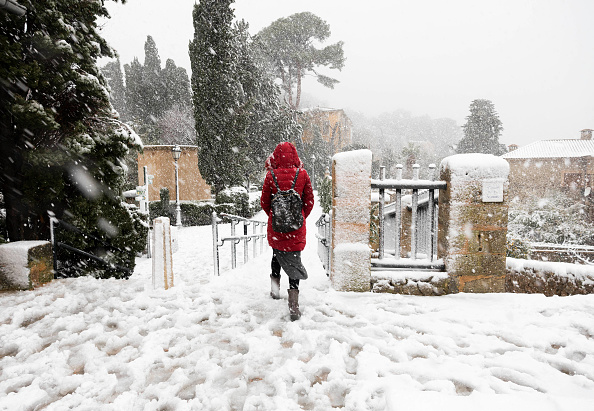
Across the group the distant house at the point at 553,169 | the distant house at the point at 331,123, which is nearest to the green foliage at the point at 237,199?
the distant house at the point at 553,169

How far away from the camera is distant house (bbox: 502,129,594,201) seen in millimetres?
24922

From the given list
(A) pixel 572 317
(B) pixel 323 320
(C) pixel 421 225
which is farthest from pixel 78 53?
(A) pixel 572 317

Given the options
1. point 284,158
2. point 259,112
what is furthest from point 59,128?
point 259,112

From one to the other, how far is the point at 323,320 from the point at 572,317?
2.22 m

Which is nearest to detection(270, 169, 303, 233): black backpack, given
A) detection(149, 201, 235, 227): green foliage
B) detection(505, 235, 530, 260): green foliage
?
detection(505, 235, 530, 260): green foliage

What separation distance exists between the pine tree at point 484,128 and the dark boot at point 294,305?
3745cm

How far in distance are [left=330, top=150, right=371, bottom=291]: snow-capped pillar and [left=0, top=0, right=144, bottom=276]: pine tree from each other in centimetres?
348

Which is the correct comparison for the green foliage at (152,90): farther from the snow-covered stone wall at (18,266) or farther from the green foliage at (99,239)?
the snow-covered stone wall at (18,266)

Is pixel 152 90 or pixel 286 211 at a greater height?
pixel 152 90

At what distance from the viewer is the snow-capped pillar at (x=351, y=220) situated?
11.2ft

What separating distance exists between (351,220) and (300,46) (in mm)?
31491

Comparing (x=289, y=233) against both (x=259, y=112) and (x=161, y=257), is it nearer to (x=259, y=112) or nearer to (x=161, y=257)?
(x=161, y=257)

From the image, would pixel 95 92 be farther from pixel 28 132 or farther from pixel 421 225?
pixel 421 225

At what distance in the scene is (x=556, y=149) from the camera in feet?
89.2
